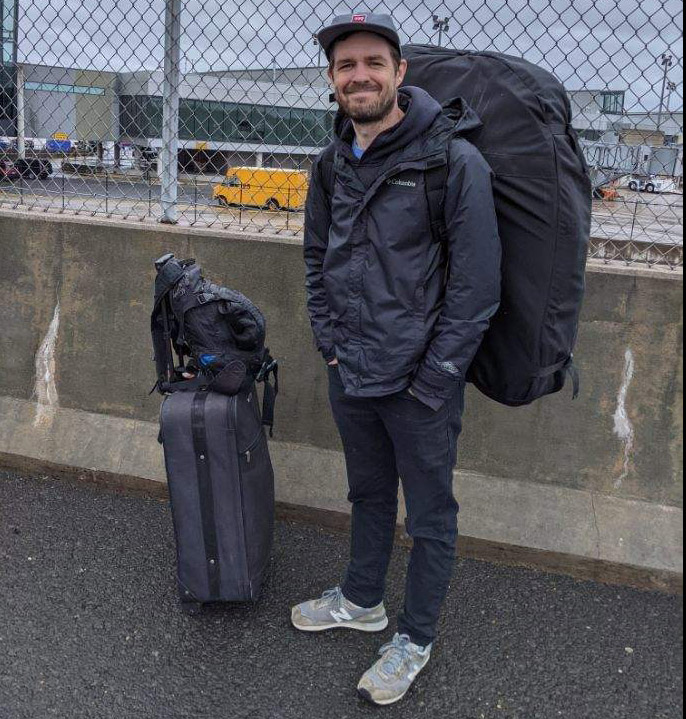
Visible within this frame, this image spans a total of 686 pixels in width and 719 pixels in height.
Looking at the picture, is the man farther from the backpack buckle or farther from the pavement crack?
the pavement crack

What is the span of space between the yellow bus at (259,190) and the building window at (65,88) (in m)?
1.09

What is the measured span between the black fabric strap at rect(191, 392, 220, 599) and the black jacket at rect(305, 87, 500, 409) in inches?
27.1

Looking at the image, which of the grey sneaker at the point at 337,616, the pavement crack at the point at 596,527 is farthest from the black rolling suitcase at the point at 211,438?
the pavement crack at the point at 596,527

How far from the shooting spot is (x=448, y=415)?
2.49 m

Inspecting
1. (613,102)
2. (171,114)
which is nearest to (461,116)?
(613,102)

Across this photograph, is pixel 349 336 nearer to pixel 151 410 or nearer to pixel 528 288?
pixel 528 288

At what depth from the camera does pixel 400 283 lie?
2.29 meters

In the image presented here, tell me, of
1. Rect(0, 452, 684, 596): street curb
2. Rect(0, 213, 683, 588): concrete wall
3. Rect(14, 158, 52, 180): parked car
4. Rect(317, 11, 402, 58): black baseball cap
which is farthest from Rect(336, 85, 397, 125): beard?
Rect(14, 158, 52, 180): parked car

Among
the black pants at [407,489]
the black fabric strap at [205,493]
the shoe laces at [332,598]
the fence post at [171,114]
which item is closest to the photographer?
the black pants at [407,489]

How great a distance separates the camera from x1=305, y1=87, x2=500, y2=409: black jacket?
7.19 feet

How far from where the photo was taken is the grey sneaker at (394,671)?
8.19ft

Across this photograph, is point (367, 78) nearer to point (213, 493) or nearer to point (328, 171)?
point (328, 171)

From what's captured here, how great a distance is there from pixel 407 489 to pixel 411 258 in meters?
0.88

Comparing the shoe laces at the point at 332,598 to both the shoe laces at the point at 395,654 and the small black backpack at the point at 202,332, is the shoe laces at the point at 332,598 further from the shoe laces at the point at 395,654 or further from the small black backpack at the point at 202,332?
the small black backpack at the point at 202,332
